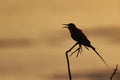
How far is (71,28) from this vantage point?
14883 mm

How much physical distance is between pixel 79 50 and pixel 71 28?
5.00 m

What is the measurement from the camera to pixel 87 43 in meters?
12.1

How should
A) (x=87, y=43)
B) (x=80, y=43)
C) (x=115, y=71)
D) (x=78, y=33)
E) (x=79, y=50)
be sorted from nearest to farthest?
1. (x=115, y=71)
2. (x=79, y=50)
3. (x=80, y=43)
4. (x=87, y=43)
5. (x=78, y=33)

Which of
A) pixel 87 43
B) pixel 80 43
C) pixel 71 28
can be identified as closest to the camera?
pixel 80 43

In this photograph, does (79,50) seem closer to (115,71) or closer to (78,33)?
(115,71)

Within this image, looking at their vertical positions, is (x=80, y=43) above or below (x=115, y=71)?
above

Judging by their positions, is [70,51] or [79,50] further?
[79,50]

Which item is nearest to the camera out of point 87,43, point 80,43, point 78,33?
point 80,43

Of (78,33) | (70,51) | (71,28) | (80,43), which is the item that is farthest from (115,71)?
(71,28)

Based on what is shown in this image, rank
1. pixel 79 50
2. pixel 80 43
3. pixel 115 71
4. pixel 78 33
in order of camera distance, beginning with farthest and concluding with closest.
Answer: pixel 78 33, pixel 80 43, pixel 79 50, pixel 115 71

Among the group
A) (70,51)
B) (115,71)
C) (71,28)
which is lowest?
(115,71)

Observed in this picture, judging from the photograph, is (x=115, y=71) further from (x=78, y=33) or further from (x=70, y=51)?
(x=78, y=33)

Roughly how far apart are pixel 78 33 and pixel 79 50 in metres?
4.08

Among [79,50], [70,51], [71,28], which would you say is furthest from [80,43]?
[71,28]
